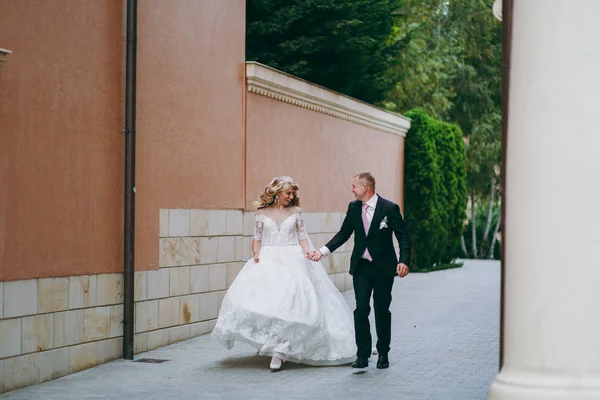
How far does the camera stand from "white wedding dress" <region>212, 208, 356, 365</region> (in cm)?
1067

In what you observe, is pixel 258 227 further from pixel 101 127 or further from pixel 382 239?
pixel 101 127

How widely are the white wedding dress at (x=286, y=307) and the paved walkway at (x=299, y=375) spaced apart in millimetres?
254

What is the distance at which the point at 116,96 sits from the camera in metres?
11.4

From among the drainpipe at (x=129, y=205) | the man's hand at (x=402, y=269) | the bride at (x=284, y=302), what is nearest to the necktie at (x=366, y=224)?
the man's hand at (x=402, y=269)

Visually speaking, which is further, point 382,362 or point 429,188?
point 429,188

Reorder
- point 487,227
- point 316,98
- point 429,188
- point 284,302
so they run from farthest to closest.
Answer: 1. point 487,227
2. point 429,188
3. point 316,98
4. point 284,302

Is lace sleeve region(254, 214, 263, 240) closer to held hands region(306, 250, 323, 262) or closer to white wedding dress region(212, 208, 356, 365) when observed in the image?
white wedding dress region(212, 208, 356, 365)

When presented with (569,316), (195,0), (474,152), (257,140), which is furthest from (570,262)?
(474,152)

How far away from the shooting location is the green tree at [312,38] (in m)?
19.9

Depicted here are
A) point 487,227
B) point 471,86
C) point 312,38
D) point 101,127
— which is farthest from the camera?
point 471,86

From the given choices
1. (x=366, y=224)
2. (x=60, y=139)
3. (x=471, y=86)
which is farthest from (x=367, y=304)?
(x=471, y=86)

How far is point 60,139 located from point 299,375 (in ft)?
10.8

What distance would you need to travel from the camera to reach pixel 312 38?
2003cm

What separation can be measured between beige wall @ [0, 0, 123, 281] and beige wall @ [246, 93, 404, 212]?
3680mm
